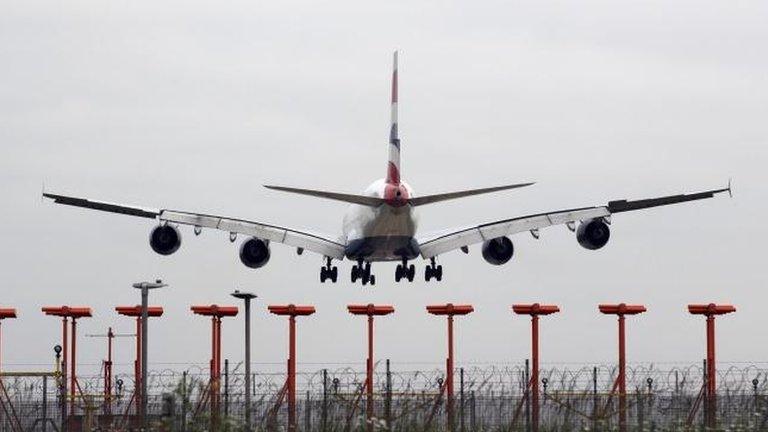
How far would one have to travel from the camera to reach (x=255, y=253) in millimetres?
91750

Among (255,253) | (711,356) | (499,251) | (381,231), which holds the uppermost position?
(381,231)

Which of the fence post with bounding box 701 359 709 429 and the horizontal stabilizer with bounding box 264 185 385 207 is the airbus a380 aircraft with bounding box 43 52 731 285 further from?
the fence post with bounding box 701 359 709 429

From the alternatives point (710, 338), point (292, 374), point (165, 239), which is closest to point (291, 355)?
point (292, 374)

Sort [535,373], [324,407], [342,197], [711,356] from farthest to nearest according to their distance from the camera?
[342,197] → [711,356] → [535,373] → [324,407]

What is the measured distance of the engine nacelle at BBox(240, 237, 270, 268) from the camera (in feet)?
301

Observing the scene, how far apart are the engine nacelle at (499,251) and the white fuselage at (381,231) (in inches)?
174

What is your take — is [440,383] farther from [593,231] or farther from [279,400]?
[593,231]

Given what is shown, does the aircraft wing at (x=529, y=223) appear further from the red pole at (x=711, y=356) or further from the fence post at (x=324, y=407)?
the fence post at (x=324, y=407)

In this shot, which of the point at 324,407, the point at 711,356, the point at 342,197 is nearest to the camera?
the point at 324,407

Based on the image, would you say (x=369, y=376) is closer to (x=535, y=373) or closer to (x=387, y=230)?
(x=535, y=373)

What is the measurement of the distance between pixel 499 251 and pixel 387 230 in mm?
7552

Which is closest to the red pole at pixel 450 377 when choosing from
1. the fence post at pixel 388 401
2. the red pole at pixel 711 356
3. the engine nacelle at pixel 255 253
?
the fence post at pixel 388 401

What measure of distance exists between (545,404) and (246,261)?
34784 mm

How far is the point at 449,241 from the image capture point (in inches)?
3647
